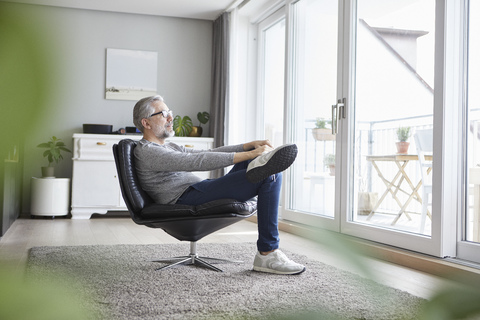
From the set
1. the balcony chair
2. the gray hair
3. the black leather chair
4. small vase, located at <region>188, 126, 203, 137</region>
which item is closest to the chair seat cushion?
the black leather chair

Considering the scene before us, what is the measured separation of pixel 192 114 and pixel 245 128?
86 centimetres

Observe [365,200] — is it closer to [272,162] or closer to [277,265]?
[277,265]

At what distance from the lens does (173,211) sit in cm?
259

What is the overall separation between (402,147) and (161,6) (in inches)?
143

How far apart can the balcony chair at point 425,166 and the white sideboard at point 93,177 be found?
11.3 feet

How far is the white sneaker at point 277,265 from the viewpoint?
2627 millimetres

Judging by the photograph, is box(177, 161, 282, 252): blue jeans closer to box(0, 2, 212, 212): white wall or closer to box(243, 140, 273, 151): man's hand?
box(243, 140, 273, 151): man's hand

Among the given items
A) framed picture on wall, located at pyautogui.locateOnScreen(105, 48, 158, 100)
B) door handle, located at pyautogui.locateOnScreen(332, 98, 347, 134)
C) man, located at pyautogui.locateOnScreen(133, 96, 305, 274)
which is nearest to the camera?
man, located at pyautogui.locateOnScreen(133, 96, 305, 274)

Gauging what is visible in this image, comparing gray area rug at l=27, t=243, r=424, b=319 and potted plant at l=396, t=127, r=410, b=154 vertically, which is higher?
→ potted plant at l=396, t=127, r=410, b=154

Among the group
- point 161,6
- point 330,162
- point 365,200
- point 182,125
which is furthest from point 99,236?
point 161,6

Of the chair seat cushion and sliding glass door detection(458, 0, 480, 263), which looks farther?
sliding glass door detection(458, 0, 480, 263)

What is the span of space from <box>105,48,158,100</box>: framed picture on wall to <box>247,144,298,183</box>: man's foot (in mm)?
4075

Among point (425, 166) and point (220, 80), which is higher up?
point (220, 80)

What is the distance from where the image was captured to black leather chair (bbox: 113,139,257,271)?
8.45 feet
